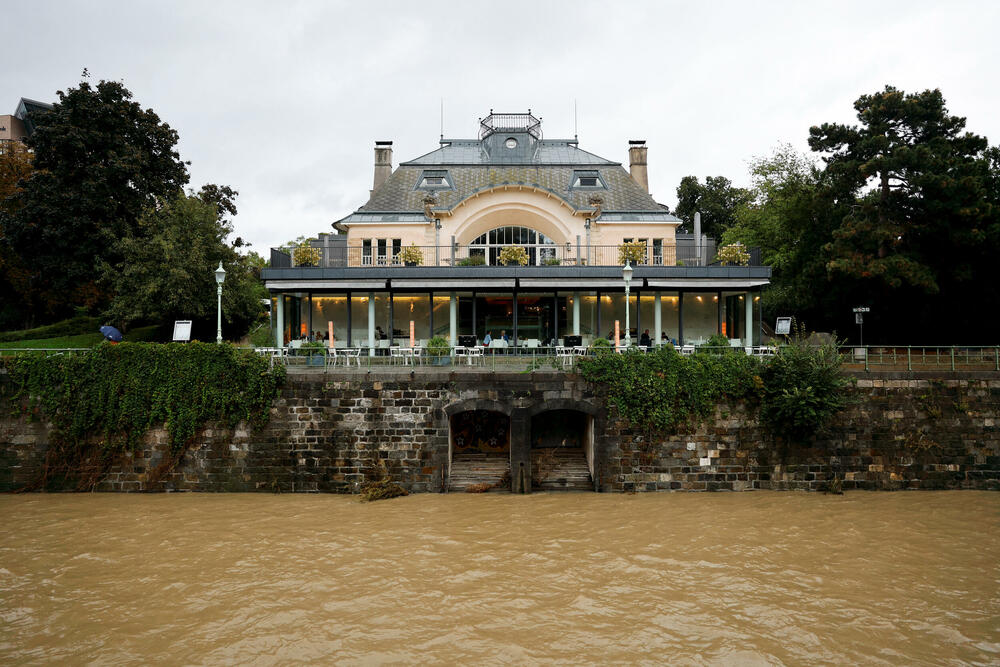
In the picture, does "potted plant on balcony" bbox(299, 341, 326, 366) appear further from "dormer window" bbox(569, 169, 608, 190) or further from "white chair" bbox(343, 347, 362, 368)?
"dormer window" bbox(569, 169, 608, 190)

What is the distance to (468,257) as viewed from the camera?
853 inches

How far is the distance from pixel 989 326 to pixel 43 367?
33.6 m

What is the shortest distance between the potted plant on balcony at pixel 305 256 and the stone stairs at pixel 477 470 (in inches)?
377

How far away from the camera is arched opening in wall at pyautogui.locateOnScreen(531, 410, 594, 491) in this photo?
14516mm

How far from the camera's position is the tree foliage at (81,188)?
2366 cm

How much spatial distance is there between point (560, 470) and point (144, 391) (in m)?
11.3

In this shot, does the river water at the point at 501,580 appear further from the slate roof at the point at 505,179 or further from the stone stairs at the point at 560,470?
the slate roof at the point at 505,179

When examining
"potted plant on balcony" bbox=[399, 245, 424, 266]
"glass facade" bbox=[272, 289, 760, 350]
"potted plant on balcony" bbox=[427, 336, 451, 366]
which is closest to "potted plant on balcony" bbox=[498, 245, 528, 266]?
"glass facade" bbox=[272, 289, 760, 350]

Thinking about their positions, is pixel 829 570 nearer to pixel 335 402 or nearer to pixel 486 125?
pixel 335 402

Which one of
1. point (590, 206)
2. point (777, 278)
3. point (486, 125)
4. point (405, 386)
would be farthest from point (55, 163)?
point (777, 278)

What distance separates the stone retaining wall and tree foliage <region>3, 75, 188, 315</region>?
13339mm

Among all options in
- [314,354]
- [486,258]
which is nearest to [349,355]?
[314,354]

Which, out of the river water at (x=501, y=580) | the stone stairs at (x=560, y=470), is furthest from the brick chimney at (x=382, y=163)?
the river water at (x=501, y=580)

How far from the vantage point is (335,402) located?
1412 centimetres
